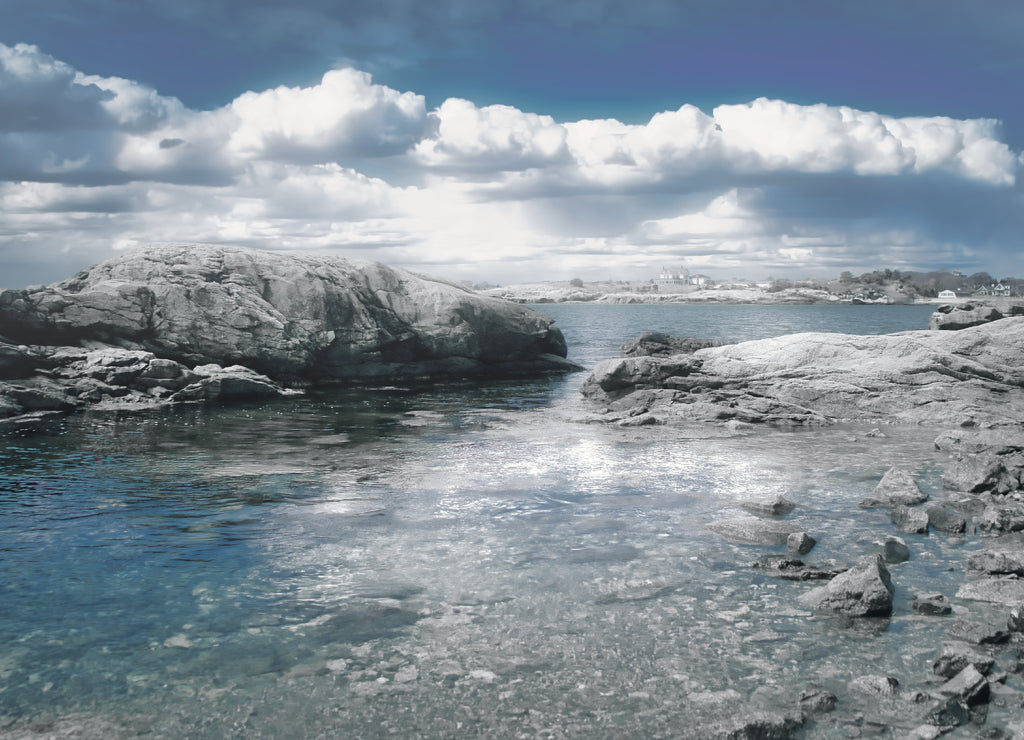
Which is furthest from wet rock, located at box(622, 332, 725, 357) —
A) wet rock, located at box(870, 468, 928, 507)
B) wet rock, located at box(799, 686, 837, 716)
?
wet rock, located at box(799, 686, 837, 716)

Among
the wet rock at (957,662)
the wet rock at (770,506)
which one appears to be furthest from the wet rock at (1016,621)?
the wet rock at (770,506)

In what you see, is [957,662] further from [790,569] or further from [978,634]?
[790,569]

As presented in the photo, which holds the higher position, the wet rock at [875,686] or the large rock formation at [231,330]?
the large rock formation at [231,330]

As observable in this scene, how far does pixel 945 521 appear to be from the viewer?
38.9 ft

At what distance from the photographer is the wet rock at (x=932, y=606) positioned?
28.0 feet

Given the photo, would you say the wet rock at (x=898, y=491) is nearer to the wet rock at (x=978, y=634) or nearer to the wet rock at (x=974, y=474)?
the wet rock at (x=974, y=474)

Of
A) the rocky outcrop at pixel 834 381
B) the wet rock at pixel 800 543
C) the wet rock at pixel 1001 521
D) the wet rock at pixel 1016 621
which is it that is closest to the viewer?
the wet rock at pixel 1016 621

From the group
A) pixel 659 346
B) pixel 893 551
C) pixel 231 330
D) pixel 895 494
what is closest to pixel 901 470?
pixel 895 494

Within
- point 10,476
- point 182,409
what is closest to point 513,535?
point 10,476

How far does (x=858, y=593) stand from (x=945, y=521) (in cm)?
438

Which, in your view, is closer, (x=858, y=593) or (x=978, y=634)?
(x=978, y=634)

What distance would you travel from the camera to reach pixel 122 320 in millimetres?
29703

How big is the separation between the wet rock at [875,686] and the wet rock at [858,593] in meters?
1.58

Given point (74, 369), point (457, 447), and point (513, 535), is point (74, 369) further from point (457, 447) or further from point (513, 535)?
point (513, 535)
